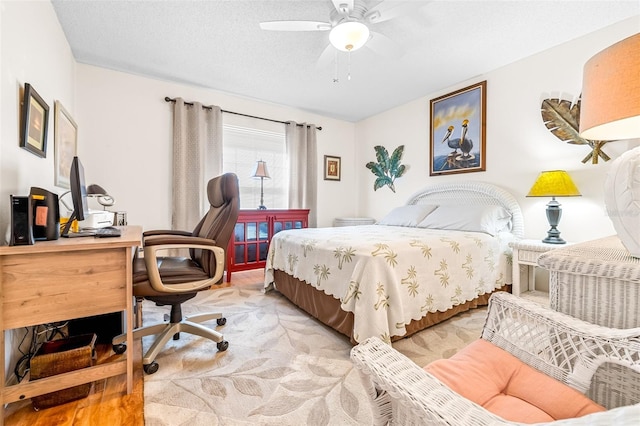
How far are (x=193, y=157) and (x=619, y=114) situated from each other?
3721mm

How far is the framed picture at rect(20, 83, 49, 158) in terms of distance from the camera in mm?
1582

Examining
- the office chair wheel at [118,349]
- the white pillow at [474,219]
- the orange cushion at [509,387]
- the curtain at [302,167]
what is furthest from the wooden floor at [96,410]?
the curtain at [302,167]

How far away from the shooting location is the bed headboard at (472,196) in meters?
2.88

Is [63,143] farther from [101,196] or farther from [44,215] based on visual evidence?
[44,215]

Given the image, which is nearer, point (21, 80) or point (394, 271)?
point (21, 80)

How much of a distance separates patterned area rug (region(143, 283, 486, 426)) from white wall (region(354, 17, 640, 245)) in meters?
1.34

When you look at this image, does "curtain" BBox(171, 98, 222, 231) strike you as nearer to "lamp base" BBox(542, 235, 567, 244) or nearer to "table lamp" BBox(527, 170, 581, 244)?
"table lamp" BBox(527, 170, 581, 244)

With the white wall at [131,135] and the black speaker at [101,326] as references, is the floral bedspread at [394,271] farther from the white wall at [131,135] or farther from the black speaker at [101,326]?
the white wall at [131,135]

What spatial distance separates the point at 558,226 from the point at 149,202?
4.56 m

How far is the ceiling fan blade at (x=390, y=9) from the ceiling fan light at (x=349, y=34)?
118mm

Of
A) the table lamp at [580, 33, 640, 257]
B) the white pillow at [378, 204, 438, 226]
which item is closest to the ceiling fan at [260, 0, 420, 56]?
the table lamp at [580, 33, 640, 257]

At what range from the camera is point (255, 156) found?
4.09 m

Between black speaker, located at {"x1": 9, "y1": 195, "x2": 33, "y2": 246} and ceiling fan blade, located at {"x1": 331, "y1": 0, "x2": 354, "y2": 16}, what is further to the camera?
ceiling fan blade, located at {"x1": 331, "y1": 0, "x2": 354, "y2": 16}

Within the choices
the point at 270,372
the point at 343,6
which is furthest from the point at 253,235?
the point at 343,6
